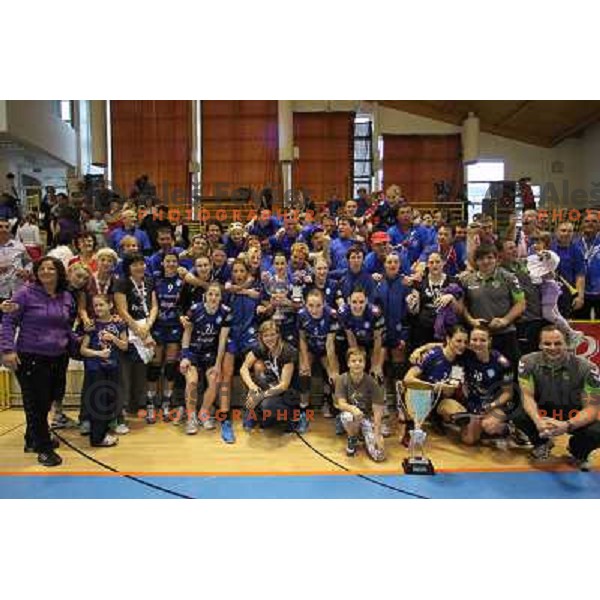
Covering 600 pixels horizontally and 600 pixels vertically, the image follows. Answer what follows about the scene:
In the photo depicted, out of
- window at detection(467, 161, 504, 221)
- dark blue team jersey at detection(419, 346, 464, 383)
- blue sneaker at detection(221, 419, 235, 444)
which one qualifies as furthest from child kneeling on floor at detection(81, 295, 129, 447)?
window at detection(467, 161, 504, 221)

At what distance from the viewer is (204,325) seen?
18.6 ft

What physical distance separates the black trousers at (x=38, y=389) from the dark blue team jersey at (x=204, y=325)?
124 centimetres

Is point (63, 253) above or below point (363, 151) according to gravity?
below

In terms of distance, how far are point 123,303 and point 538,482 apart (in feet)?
13.2

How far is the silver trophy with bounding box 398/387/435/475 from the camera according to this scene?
4.62 metres

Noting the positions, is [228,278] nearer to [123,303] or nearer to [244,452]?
[123,303]

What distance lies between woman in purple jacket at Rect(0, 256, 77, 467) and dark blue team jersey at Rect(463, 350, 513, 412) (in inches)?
142

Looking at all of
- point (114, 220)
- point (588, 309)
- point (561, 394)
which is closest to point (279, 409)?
point (561, 394)

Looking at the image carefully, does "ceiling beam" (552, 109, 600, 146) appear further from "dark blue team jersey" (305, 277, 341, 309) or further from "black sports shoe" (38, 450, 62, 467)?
"black sports shoe" (38, 450, 62, 467)

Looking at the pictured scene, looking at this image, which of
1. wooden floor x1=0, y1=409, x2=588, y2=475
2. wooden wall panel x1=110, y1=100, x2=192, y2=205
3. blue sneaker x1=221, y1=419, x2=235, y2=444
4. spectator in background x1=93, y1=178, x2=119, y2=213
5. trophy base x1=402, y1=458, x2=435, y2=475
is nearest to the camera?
trophy base x1=402, y1=458, x2=435, y2=475

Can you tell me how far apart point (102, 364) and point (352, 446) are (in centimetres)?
240

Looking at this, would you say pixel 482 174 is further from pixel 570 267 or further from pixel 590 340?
pixel 590 340

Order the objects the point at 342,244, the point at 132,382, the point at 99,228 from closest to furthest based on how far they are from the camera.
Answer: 1. the point at 132,382
2. the point at 342,244
3. the point at 99,228

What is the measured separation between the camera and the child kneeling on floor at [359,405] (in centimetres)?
496
